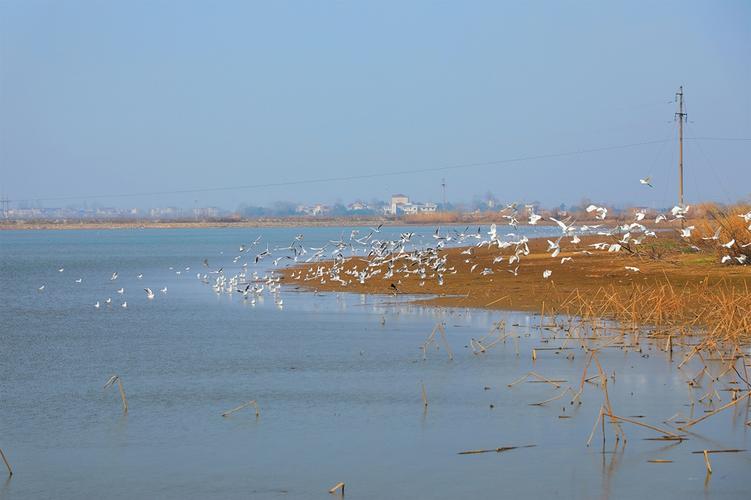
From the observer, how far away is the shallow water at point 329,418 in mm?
9344

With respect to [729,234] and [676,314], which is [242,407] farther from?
[729,234]

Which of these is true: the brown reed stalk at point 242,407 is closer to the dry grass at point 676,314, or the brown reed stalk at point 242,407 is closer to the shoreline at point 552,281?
the dry grass at point 676,314

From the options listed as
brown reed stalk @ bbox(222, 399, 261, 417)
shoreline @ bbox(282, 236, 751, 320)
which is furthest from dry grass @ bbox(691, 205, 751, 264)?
brown reed stalk @ bbox(222, 399, 261, 417)

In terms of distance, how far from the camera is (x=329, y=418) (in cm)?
1201

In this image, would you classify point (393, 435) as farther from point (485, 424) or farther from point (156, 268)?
point (156, 268)

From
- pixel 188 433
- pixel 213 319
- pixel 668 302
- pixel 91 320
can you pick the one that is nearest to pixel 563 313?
pixel 668 302

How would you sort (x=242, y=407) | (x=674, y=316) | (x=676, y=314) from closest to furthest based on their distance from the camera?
1. (x=242, y=407)
2. (x=674, y=316)
3. (x=676, y=314)

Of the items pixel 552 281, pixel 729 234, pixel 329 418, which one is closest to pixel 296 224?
pixel 729 234

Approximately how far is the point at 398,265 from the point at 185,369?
2187cm

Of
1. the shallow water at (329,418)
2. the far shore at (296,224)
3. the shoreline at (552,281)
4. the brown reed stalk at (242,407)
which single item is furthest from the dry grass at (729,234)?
the far shore at (296,224)

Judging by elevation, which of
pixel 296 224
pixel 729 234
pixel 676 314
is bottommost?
pixel 296 224

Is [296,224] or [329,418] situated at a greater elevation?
[329,418]

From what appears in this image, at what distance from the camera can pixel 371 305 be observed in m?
25.1

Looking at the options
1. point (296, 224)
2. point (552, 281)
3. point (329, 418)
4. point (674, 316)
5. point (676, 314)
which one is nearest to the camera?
point (329, 418)
